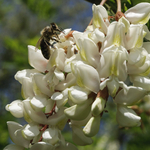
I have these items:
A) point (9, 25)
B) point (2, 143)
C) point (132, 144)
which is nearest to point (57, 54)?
point (132, 144)

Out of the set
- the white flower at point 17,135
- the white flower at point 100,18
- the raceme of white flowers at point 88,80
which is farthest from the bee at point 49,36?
the white flower at point 17,135

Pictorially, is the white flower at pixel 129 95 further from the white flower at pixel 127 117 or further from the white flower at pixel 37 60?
the white flower at pixel 37 60

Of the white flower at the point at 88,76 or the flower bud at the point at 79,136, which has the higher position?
the white flower at the point at 88,76

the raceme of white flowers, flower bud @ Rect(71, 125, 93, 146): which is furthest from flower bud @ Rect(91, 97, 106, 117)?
flower bud @ Rect(71, 125, 93, 146)

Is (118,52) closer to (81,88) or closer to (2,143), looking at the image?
(81,88)

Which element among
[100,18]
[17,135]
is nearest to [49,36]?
[100,18]

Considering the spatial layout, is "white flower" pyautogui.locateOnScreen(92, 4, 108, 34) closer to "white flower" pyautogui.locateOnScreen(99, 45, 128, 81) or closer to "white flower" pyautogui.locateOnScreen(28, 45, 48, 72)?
"white flower" pyautogui.locateOnScreen(99, 45, 128, 81)

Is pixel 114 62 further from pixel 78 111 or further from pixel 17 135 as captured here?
pixel 17 135

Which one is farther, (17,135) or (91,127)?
(17,135)
